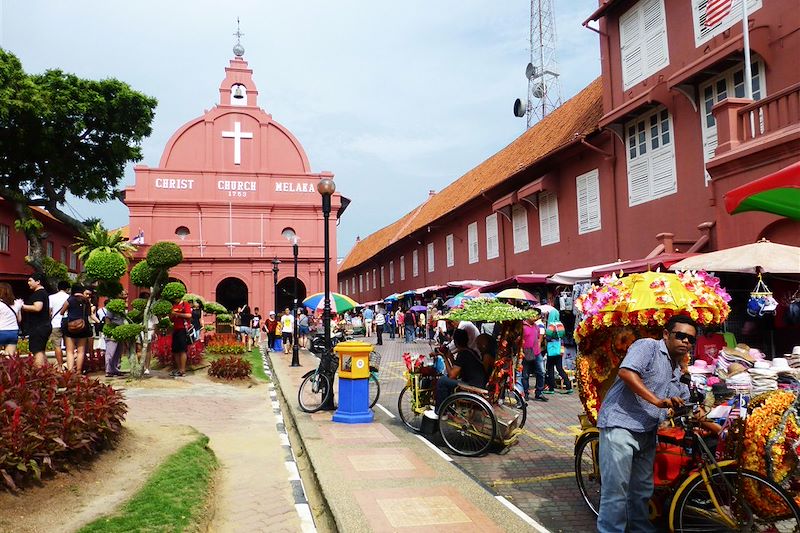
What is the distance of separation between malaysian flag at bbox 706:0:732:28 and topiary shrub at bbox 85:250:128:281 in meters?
12.4

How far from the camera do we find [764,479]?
376 centimetres

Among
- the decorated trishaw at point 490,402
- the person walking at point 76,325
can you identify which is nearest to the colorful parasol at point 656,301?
the decorated trishaw at point 490,402

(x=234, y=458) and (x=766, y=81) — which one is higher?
(x=766, y=81)

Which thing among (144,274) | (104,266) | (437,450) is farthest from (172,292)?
(437,450)

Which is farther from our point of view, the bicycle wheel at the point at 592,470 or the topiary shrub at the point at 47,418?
the bicycle wheel at the point at 592,470

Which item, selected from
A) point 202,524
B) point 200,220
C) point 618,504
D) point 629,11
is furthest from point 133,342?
point 200,220

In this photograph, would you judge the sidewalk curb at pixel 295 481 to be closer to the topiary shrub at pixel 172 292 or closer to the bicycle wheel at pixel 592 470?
the bicycle wheel at pixel 592 470

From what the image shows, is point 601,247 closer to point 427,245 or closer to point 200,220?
point 427,245

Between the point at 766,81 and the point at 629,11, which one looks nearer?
the point at 766,81

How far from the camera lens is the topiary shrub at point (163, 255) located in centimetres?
1212

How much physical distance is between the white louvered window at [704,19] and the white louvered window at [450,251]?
16645mm

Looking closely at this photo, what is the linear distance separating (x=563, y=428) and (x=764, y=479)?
4.79 m

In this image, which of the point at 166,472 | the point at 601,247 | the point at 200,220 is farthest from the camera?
the point at 200,220

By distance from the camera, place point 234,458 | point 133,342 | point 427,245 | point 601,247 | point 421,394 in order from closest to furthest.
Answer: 1. point 234,458
2. point 421,394
3. point 133,342
4. point 601,247
5. point 427,245
